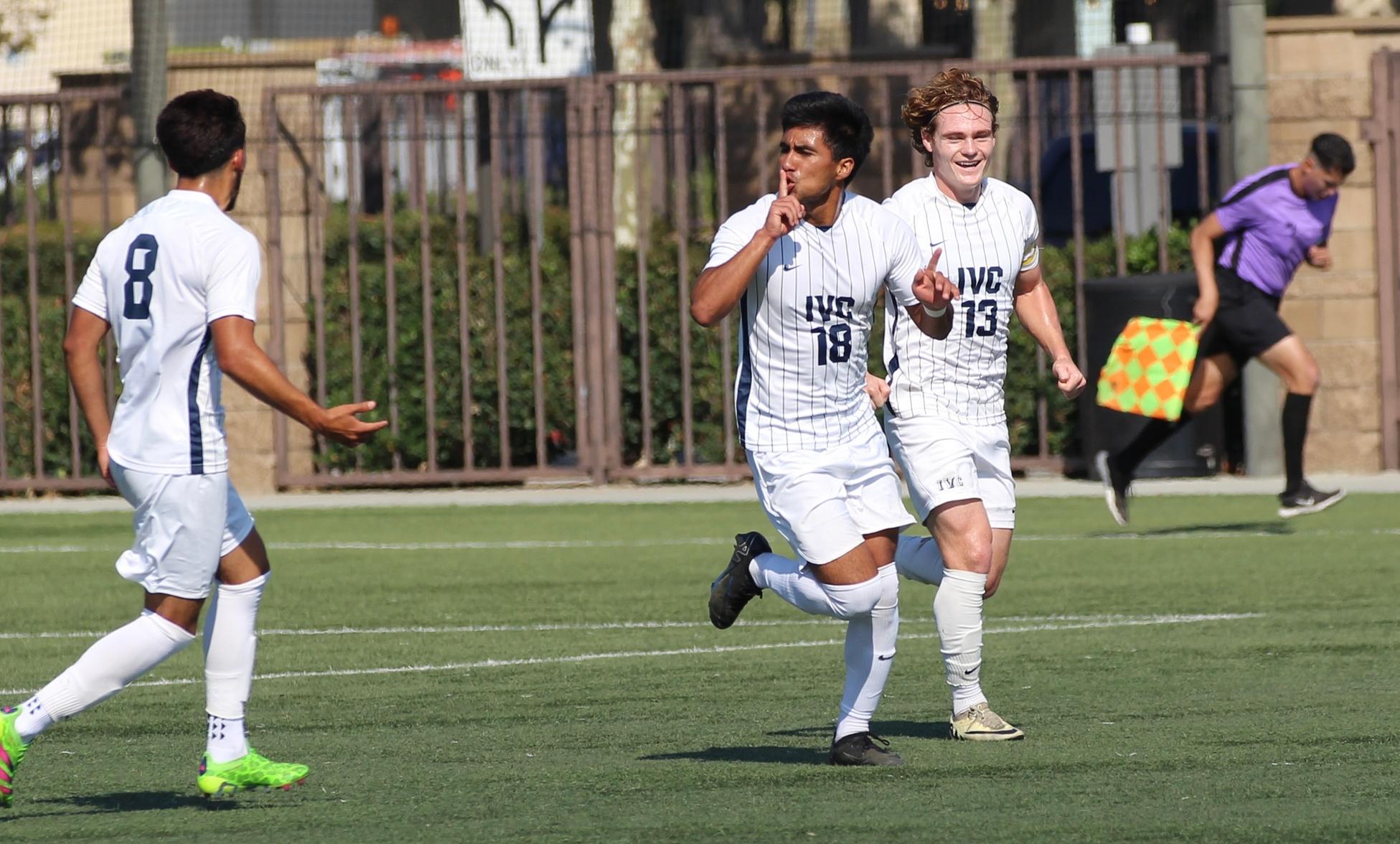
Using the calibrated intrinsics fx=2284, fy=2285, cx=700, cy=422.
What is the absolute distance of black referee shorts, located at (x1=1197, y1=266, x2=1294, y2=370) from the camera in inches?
461

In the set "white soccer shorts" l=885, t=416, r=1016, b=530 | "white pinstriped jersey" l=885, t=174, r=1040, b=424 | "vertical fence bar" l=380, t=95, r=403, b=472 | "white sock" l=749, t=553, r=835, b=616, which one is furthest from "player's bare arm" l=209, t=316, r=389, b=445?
"vertical fence bar" l=380, t=95, r=403, b=472

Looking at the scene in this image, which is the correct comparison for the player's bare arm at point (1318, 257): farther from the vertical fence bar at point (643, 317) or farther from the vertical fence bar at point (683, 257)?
the vertical fence bar at point (683, 257)

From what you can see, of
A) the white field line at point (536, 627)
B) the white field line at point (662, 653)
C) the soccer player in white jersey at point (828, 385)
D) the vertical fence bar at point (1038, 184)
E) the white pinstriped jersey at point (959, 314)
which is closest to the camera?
the soccer player in white jersey at point (828, 385)

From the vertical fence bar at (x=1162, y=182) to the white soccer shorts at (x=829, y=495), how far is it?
10.2 metres

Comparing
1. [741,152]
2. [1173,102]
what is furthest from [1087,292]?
[741,152]

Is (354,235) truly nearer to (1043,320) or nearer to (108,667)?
(1043,320)

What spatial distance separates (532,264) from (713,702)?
30.1 feet

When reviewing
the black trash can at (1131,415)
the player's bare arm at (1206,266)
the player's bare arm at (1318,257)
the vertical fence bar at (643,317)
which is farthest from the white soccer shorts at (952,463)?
the vertical fence bar at (643,317)

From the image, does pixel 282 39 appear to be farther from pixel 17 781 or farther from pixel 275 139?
pixel 17 781

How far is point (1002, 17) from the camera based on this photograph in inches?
1040

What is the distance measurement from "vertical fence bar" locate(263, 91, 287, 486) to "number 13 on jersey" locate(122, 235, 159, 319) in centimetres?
1062

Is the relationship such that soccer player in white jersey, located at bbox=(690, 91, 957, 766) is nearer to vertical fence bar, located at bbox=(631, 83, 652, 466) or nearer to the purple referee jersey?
the purple referee jersey

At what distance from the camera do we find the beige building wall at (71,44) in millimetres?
21594

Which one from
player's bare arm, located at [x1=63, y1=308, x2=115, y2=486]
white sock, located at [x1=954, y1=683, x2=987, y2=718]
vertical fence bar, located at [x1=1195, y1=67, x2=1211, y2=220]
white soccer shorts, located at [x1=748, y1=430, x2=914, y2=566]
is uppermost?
vertical fence bar, located at [x1=1195, y1=67, x2=1211, y2=220]
